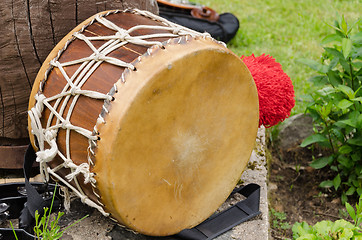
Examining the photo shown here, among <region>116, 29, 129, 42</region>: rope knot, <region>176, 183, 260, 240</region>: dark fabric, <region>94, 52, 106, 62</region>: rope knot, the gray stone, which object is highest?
<region>116, 29, 129, 42</region>: rope knot

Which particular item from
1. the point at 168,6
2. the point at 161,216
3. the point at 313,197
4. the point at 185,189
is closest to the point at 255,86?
the point at 185,189

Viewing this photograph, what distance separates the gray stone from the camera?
2.88m

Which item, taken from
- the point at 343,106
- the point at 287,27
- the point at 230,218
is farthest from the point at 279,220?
the point at 287,27

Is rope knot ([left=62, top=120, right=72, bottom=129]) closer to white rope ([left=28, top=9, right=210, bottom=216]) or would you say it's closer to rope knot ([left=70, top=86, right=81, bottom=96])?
white rope ([left=28, top=9, right=210, bottom=216])

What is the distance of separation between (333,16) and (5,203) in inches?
144

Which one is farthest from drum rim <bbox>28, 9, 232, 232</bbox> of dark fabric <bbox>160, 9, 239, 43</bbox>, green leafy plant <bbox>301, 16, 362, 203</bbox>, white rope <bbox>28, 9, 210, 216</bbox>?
dark fabric <bbox>160, 9, 239, 43</bbox>

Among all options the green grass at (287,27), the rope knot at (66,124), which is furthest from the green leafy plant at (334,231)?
the green grass at (287,27)

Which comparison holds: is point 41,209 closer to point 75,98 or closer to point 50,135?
point 50,135

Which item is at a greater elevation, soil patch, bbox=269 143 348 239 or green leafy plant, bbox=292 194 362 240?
green leafy plant, bbox=292 194 362 240

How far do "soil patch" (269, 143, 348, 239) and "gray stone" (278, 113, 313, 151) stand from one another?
5 cm

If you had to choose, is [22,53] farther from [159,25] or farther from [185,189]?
[185,189]

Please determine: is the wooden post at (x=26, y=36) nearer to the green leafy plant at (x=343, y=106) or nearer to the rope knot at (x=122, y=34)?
the rope knot at (x=122, y=34)

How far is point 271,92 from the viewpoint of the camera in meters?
2.04

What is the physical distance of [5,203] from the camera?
189 cm
